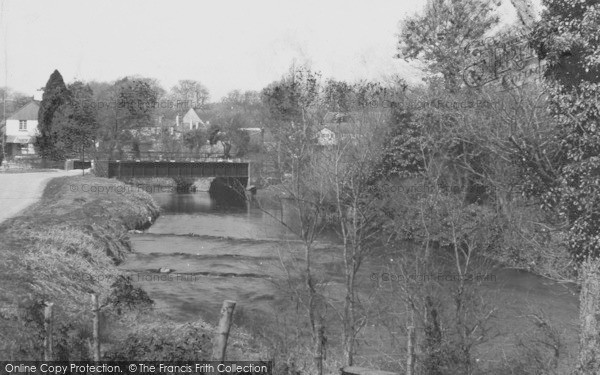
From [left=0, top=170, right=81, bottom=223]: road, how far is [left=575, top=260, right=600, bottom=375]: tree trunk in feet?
68.1

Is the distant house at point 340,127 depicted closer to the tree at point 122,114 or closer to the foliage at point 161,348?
Answer: the foliage at point 161,348

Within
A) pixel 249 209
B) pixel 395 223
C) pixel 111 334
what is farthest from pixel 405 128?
pixel 111 334

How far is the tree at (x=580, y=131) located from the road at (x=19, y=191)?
809 inches

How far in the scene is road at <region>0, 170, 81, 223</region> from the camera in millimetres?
28391

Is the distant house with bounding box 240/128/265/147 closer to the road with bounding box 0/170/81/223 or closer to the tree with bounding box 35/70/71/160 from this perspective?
the tree with bounding box 35/70/71/160

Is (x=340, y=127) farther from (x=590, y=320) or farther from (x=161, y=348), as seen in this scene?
(x=161, y=348)

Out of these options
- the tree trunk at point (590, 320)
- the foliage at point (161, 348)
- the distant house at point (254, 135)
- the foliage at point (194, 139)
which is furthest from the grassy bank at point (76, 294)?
the foliage at point (194, 139)

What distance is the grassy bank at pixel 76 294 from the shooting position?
1077 cm

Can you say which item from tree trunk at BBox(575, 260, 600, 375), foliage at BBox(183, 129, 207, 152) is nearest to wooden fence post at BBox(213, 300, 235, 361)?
tree trunk at BBox(575, 260, 600, 375)

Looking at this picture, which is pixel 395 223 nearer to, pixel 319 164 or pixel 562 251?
pixel 319 164

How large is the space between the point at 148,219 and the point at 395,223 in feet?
59.1

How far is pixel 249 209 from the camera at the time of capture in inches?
1961

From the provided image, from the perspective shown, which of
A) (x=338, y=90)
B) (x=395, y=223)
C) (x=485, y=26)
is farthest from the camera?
(x=338, y=90)

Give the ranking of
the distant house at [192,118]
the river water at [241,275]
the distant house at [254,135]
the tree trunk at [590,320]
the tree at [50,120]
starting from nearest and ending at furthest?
the tree trunk at [590,320], the river water at [241,275], the tree at [50,120], the distant house at [254,135], the distant house at [192,118]
